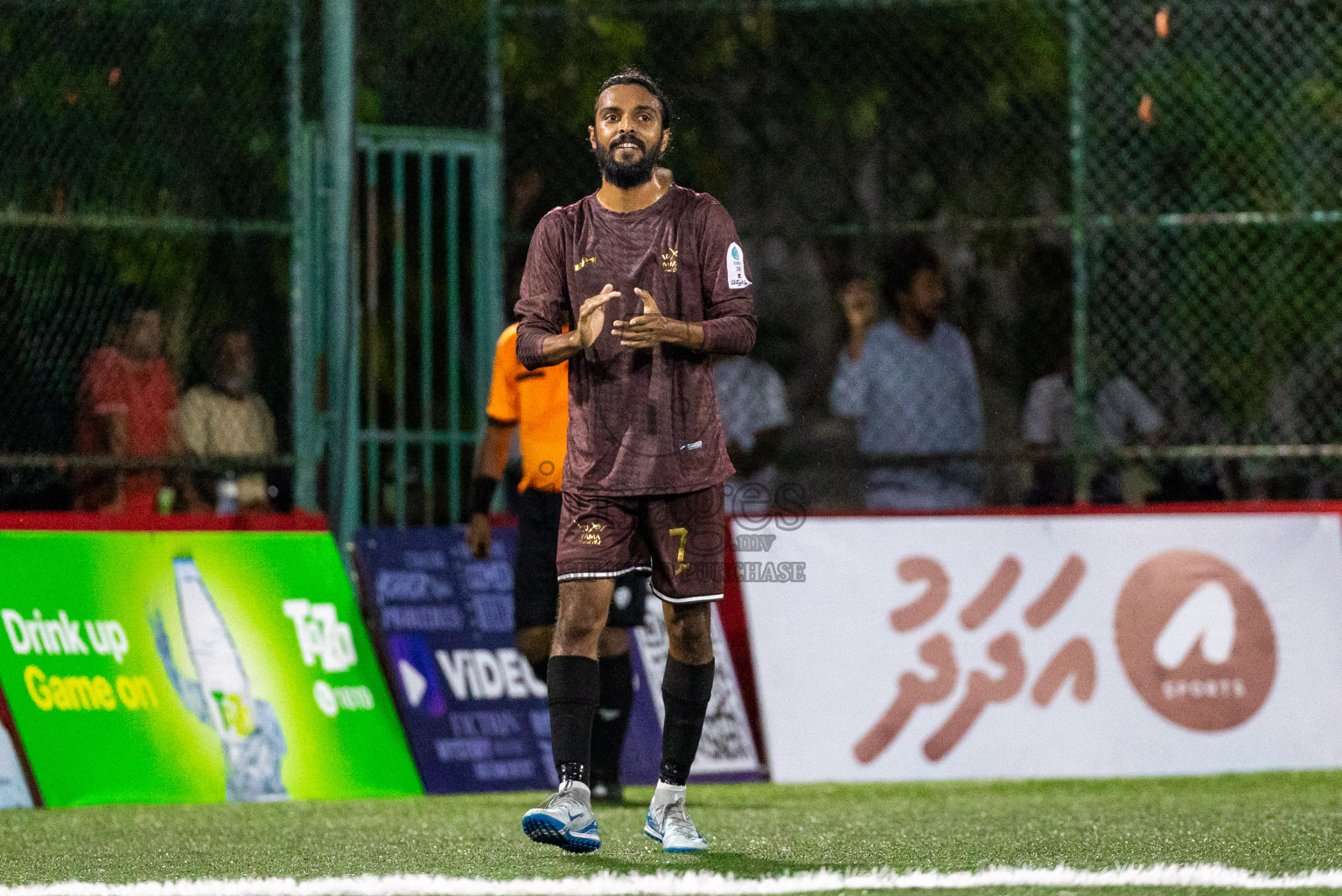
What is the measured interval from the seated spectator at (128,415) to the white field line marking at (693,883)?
4132 millimetres

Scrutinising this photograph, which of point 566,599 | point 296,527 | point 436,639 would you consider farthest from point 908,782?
point 566,599

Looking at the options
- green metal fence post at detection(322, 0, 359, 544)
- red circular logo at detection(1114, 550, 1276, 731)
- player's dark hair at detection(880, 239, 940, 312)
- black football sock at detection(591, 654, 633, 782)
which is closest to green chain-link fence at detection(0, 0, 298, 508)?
green metal fence post at detection(322, 0, 359, 544)

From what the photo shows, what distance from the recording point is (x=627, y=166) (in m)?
5.09

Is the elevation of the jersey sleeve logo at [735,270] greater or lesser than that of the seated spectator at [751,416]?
greater

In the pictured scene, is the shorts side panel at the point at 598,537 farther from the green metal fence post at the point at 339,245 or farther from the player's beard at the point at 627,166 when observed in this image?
the green metal fence post at the point at 339,245

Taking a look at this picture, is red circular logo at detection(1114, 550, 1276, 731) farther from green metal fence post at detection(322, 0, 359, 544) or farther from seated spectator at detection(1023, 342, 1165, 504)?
green metal fence post at detection(322, 0, 359, 544)

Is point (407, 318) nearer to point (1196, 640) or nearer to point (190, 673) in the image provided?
point (190, 673)

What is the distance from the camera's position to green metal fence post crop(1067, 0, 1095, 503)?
913cm

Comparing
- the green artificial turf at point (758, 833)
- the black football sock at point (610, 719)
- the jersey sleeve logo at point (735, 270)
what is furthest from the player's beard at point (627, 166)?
the black football sock at point (610, 719)

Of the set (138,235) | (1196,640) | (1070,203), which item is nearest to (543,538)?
(138,235)

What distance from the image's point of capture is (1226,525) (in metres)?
8.50

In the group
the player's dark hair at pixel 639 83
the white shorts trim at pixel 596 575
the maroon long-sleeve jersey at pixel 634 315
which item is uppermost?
the player's dark hair at pixel 639 83

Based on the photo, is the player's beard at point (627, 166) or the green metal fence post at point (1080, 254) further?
the green metal fence post at point (1080, 254)

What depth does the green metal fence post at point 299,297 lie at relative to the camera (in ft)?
29.1
